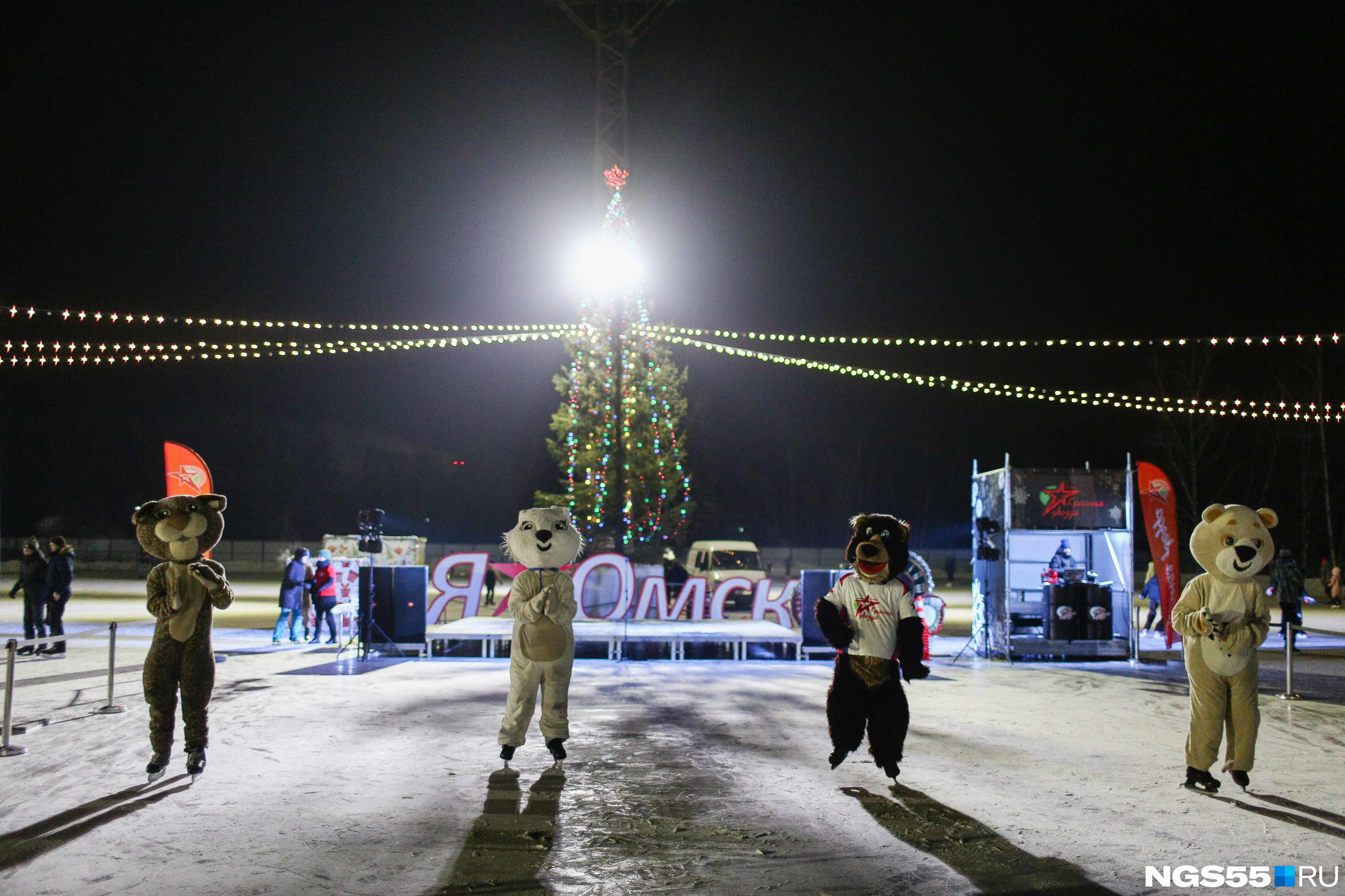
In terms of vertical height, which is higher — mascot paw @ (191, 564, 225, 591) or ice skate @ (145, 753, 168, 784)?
mascot paw @ (191, 564, 225, 591)

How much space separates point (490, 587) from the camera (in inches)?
991

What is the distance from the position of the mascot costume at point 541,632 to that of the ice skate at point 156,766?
87.6 inches

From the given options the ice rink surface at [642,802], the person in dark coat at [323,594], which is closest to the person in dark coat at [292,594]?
the person in dark coat at [323,594]

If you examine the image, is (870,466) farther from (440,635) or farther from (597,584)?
(440,635)

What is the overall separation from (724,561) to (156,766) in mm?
18746

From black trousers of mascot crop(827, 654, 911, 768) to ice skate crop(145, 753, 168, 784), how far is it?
4.49 m

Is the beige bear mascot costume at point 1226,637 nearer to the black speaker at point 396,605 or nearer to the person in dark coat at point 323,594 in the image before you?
the black speaker at point 396,605

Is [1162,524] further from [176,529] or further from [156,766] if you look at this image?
[156,766]

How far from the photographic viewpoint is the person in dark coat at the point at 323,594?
1518 cm

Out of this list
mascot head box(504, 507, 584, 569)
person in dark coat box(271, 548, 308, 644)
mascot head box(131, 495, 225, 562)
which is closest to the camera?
mascot head box(131, 495, 225, 562)

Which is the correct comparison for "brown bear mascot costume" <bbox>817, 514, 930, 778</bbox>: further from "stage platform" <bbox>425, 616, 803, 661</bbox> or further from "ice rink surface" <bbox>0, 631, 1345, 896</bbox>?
"stage platform" <bbox>425, 616, 803, 661</bbox>

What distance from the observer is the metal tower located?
23609mm

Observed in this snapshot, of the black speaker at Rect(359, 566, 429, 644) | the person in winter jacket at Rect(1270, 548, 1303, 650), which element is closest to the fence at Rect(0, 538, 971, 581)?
the person in winter jacket at Rect(1270, 548, 1303, 650)

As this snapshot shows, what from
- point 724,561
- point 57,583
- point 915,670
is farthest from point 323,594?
point 724,561
